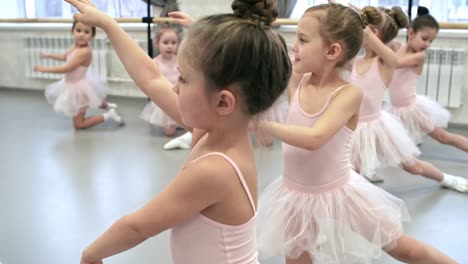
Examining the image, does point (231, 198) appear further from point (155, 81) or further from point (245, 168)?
point (155, 81)

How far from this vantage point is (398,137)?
252 cm

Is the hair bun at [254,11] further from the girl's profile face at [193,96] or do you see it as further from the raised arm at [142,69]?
the raised arm at [142,69]

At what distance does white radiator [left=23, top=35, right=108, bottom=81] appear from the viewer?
5.27 metres

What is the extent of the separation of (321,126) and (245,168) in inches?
20.7

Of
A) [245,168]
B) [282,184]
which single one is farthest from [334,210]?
[245,168]

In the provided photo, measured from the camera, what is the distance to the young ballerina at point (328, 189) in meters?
1.55

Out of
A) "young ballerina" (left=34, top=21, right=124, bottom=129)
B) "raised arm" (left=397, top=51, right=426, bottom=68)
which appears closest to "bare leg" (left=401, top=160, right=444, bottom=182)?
"raised arm" (left=397, top=51, right=426, bottom=68)

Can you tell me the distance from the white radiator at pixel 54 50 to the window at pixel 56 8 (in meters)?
0.30

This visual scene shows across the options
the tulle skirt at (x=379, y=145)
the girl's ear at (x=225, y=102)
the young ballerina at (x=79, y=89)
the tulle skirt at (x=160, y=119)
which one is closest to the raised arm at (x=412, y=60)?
the tulle skirt at (x=379, y=145)

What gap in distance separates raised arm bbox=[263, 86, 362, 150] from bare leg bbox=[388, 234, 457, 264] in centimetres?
41

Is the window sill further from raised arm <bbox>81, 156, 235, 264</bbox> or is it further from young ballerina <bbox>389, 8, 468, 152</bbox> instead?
raised arm <bbox>81, 156, 235, 264</bbox>

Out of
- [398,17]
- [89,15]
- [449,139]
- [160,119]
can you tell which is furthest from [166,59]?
[89,15]

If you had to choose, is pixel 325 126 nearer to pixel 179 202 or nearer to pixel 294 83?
pixel 294 83

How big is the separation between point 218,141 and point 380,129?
5.54ft
